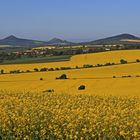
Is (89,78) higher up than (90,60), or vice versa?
(89,78)

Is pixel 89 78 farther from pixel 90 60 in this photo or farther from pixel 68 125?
pixel 68 125

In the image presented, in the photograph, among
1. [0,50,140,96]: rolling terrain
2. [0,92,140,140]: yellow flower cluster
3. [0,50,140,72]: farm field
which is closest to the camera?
[0,92,140,140]: yellow flower cluster

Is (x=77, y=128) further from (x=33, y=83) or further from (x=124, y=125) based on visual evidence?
(x=33, y=83)

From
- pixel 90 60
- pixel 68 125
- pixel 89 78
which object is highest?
pixel 68 125

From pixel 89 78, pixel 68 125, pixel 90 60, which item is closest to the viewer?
pixel 68 125

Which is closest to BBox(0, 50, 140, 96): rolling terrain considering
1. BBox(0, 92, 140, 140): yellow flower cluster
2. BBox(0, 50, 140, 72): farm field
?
BBox(0, 50, 140, 72): farm field

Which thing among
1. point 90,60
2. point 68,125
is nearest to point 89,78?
point 90,60

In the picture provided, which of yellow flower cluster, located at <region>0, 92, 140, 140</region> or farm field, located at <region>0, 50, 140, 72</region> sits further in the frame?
farm field, located at <region>0, 50, 140, 72</region>

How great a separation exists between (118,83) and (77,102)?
22192 mm

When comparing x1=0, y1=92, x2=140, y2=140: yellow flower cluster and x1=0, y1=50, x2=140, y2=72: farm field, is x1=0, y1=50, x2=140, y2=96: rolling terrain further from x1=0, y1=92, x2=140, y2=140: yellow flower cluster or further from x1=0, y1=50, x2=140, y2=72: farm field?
x1=0, y1=92, x2=140, y2=140: yellow flower cluster

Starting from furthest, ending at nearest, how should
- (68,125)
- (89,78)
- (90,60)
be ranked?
(90,60)
(89,78)
(68,125)

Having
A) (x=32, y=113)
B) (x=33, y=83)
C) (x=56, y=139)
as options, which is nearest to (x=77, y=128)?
(x=56, y=139)

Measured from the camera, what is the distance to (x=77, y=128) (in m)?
13.3

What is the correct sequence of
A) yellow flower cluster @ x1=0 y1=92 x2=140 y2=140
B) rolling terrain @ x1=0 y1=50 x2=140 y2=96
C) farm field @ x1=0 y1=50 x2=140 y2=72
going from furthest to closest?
farm field @ x1=0 y1=50 x2=140 y2=72 < rolling terrain @ x1=0 y1=50 x2=140 y2=96 < yellow flower cluster @ x1=0 y1=92 x2=140 y2=140
